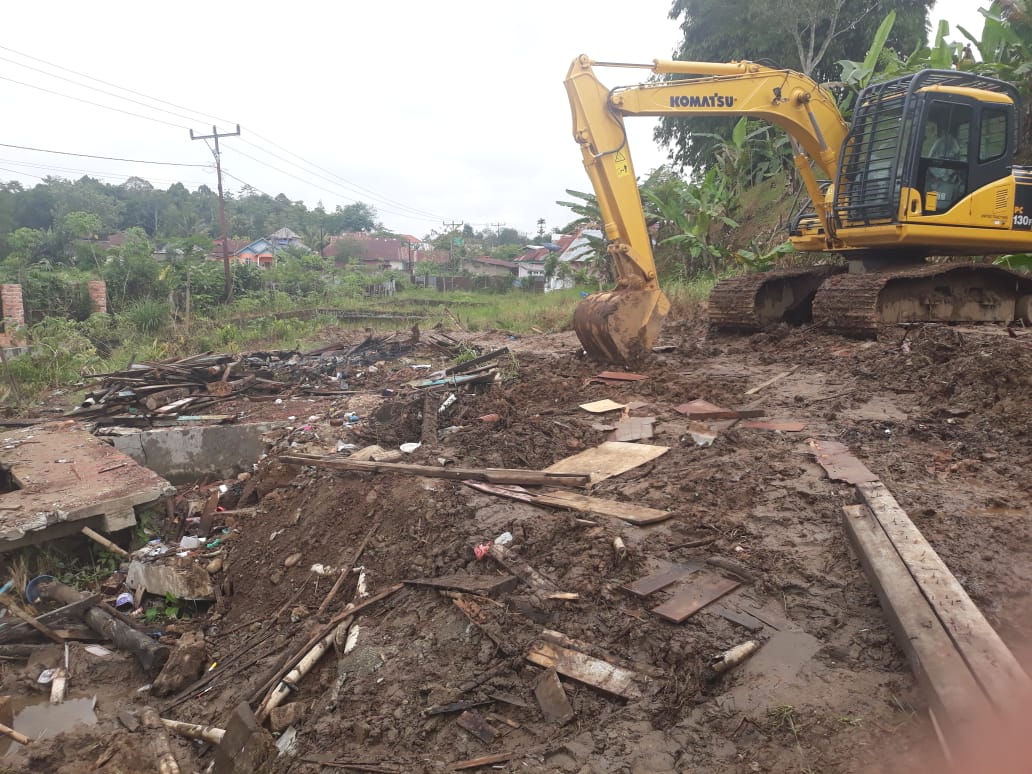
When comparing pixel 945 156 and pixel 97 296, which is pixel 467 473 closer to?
pixel 945 156

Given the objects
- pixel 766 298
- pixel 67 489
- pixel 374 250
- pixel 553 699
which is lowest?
pixel 67 489

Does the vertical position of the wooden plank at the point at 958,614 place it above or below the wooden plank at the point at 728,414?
below

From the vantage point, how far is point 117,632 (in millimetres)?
4402

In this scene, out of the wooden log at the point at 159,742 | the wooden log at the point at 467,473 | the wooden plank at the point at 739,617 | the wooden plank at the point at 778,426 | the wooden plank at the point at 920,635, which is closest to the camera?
the wooden plank at the point at 920,635

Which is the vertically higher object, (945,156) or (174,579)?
(945,156)

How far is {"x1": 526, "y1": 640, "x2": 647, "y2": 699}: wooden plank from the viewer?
254 centimetres

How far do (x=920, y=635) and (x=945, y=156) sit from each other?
6.59 m

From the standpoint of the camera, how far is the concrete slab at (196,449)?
7.78 meters

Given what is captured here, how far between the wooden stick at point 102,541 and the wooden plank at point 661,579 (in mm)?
4534

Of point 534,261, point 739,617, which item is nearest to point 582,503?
point 739,617

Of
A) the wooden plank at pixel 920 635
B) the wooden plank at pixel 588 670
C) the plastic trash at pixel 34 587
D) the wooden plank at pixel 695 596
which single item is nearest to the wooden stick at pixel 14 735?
the plastic trash at pixel 34 587

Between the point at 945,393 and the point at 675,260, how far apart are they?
46.1 feet

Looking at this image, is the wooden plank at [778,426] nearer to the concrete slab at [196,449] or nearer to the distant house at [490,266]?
the concrete slab at [196,449]

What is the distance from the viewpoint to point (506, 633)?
10.1 feet
